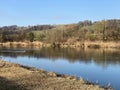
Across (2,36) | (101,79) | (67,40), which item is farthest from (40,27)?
(101,79)

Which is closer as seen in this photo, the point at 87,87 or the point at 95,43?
the point at 87,87

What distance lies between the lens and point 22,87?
475 inches

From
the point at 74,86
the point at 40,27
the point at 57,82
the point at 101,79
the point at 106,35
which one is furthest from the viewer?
the point at 40,27

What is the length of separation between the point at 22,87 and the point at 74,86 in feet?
7.55

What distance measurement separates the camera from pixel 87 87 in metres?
12.8

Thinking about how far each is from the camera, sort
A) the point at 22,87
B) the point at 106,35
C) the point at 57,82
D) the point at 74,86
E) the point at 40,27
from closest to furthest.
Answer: the point at 22,87, the point at 74,86, the point at 57,82, the point at 106,35, the point at 40,27

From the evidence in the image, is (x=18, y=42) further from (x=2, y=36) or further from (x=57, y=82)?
(x=57, y=82)

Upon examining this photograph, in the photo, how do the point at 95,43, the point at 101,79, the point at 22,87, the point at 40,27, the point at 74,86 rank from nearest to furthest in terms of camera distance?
the point at 22,87 → the point at 74,86 → the point at 101,79 → the point at 95,43 → the point at 40,27

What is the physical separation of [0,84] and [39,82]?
6.50 feet

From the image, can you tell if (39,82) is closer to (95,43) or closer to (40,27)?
(95,43)

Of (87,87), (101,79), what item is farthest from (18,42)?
(87,87)

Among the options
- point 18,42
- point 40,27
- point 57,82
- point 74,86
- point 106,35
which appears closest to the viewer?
point 74,86

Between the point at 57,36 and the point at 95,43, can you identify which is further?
the point at 57,36

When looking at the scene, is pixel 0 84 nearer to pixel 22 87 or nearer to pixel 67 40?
pixel 22 87
